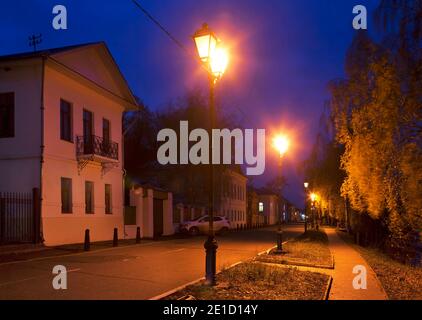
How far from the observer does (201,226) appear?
120ft

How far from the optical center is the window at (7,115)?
2238 cm

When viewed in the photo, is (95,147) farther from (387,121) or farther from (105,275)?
(387,121)

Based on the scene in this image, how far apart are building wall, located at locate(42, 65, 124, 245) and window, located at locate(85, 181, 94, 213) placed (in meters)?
0.22

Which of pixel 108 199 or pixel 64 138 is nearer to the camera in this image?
pixel 64 138

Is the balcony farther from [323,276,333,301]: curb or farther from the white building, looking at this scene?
[323,276,333,301]: curb

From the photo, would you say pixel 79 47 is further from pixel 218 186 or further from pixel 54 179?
pixel 218 186

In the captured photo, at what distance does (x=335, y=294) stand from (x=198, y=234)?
27.0 m

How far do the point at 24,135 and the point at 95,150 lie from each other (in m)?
4.48

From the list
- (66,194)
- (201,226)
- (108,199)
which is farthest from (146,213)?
(66,194)

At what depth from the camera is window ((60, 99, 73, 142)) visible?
77.8 feet

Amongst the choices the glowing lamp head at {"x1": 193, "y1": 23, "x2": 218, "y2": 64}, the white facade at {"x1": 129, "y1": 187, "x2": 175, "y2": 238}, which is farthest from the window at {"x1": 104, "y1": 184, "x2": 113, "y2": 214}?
the glowing lamp head at {"x1": 193, "y1": 23, "x2": 218, "y2": 64}

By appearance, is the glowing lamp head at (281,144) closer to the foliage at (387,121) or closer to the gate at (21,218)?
the foliage at (387,121)

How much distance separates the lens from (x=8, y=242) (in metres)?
19.1
